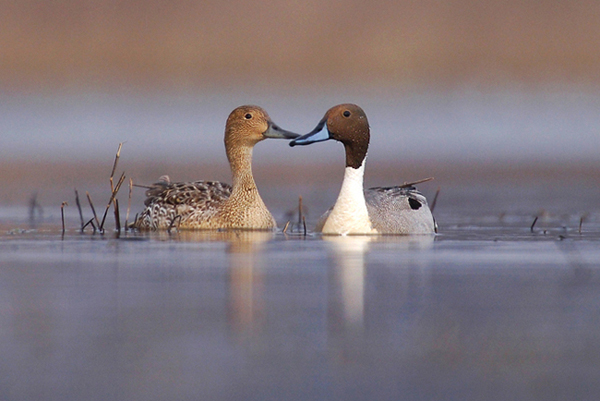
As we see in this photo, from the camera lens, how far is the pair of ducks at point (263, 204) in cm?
909

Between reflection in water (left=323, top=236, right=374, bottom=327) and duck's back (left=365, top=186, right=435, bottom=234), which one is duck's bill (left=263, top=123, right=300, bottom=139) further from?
reflection in water (left=323, top=236, right=374, bottom=327)

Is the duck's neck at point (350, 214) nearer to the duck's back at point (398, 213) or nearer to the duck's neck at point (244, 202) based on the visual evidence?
the duck's back at point (398, 213)

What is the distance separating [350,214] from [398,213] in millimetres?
563

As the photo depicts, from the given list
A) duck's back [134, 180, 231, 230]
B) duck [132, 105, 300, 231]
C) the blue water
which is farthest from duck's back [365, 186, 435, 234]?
the blue water

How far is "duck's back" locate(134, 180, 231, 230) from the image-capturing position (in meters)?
10.0

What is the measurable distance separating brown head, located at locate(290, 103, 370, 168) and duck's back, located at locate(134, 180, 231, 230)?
1.22 meters

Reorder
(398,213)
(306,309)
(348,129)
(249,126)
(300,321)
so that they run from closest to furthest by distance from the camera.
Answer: (300,321) < (306,309) < (348,129) < (398,213) < (249,126)

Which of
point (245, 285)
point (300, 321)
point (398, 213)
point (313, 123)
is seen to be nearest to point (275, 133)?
point (398, 213)

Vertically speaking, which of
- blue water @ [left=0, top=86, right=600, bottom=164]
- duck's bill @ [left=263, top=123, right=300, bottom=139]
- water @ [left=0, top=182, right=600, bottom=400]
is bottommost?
water @ [left=0, top=182, right=600, bottom=400]

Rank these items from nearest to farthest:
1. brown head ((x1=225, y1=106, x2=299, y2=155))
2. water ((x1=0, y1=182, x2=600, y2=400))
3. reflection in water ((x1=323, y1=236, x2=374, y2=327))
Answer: water ((x1=0, y1=182, x2=600, y2=400)), reflection in water ((x1=323, y1=236, x2=374, y2=327)), brown head ((x1=225, y1=106, x2=299, y2=155))

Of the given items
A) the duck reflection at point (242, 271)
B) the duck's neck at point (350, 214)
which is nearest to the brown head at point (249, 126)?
the duck reflection at point (242, 271)

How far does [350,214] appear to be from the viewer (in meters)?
9.00

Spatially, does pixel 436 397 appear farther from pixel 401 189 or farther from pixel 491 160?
pixel 491 160

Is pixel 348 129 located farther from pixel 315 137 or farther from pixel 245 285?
pixel 245 285
